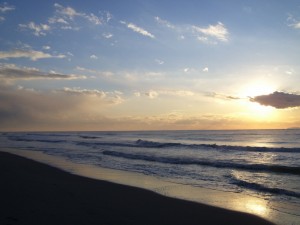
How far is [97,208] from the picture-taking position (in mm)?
8430

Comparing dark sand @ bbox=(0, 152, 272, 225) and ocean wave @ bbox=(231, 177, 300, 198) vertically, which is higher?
dark sand @ bbox=(0, 152, 272, 225)

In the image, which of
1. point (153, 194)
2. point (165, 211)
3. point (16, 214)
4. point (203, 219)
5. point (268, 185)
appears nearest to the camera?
point (16, 214)

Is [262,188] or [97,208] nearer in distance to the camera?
[97,208]

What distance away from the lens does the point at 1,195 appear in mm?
9195

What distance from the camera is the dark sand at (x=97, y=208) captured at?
7238 mm

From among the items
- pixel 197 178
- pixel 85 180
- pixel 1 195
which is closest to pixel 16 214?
pixel 1 195

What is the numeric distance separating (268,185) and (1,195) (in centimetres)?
1007

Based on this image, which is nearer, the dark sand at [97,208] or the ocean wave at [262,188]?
the dark sand at [97,208]

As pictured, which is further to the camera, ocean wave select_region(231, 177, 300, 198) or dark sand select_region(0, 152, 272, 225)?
ocean wave select_region(231, 177, 300, 198)

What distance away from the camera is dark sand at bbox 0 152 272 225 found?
7.24 meters

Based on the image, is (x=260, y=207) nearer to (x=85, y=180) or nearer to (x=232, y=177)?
(x=232, y=177)

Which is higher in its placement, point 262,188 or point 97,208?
point 97,208

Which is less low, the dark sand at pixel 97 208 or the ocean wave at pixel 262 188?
the dark sand at pixel 97 208

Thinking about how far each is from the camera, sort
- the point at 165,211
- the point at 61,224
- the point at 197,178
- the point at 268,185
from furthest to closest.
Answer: the point at 197,178, the point at 268,185, the point at 165,211, the point at 61,224
